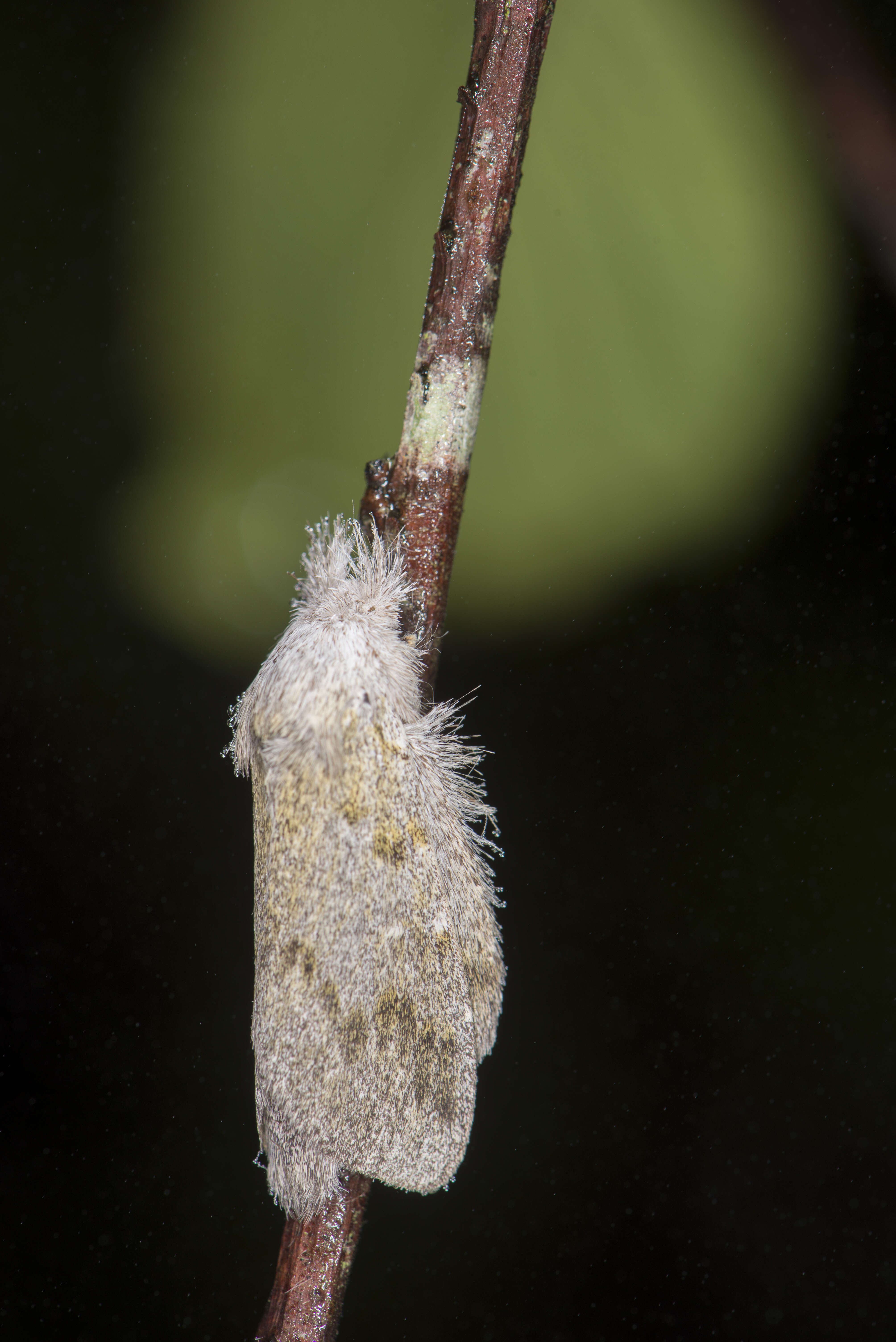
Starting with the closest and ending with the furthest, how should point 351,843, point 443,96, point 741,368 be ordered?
point 351,843 → point 443,96 → point 741,368

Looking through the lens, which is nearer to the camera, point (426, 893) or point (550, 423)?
point (426, 893)

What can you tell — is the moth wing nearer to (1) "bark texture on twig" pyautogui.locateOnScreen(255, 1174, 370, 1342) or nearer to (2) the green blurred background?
(1) "bark texture on twig" pyautogui.locateOnScreen(255, 1174, 370, 1342)

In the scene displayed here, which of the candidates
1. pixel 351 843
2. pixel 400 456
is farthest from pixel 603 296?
pixel 351 843

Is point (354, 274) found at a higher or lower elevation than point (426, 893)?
higher

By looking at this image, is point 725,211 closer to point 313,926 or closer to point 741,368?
point 741,368

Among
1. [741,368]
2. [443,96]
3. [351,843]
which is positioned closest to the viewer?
[351,843]

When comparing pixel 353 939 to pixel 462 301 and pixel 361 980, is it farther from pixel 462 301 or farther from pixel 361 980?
pixel 462 301

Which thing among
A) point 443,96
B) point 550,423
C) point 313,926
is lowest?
point 313,926
